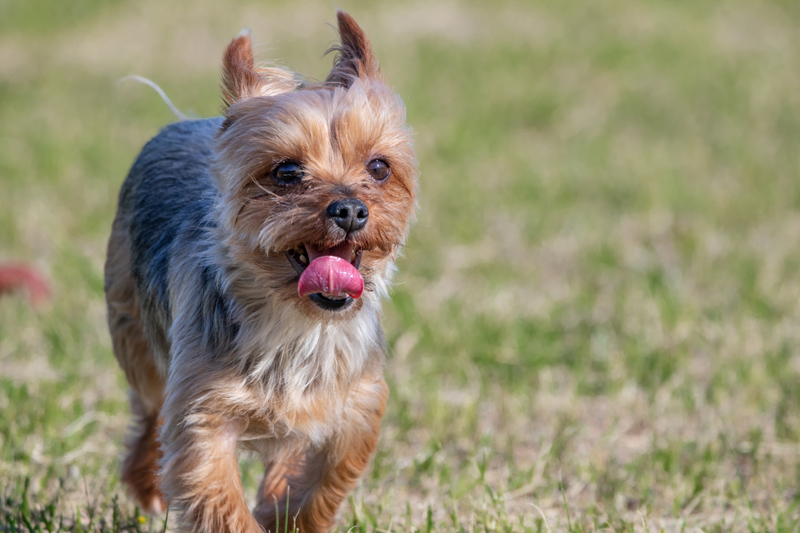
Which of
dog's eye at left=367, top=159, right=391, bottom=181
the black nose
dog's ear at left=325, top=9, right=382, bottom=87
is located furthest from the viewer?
dog's ear at left=325, top=9, right=382, bottom=87

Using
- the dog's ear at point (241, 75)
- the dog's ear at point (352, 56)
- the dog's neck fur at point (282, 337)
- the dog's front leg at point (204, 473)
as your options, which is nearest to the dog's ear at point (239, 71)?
the dog's ear at point (241, 75)

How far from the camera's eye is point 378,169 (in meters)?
3.08

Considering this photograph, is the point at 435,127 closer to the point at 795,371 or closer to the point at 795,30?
the point at 795,371

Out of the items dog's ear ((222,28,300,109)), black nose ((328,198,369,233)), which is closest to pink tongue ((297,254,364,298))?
black nose ((328,198,369,233))

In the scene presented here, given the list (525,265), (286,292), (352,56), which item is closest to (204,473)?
(286,292)

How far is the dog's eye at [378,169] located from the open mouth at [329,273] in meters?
0.29

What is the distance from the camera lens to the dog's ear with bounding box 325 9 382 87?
328 cm

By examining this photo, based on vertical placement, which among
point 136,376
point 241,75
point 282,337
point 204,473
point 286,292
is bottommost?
point 136,376

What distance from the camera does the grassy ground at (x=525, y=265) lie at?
392 centimetres

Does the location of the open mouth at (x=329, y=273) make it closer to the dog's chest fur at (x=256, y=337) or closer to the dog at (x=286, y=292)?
the dog at (x=286, y=292)

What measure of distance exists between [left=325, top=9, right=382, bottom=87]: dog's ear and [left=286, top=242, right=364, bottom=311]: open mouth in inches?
27.0

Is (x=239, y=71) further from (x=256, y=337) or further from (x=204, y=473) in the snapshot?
(x=204, y=473)

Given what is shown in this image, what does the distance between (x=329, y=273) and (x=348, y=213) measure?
19 centimetres

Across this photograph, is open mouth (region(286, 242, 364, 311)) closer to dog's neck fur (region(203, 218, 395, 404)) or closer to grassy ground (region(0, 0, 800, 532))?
dog's neck fur (region(203, 218, 395, 404))
